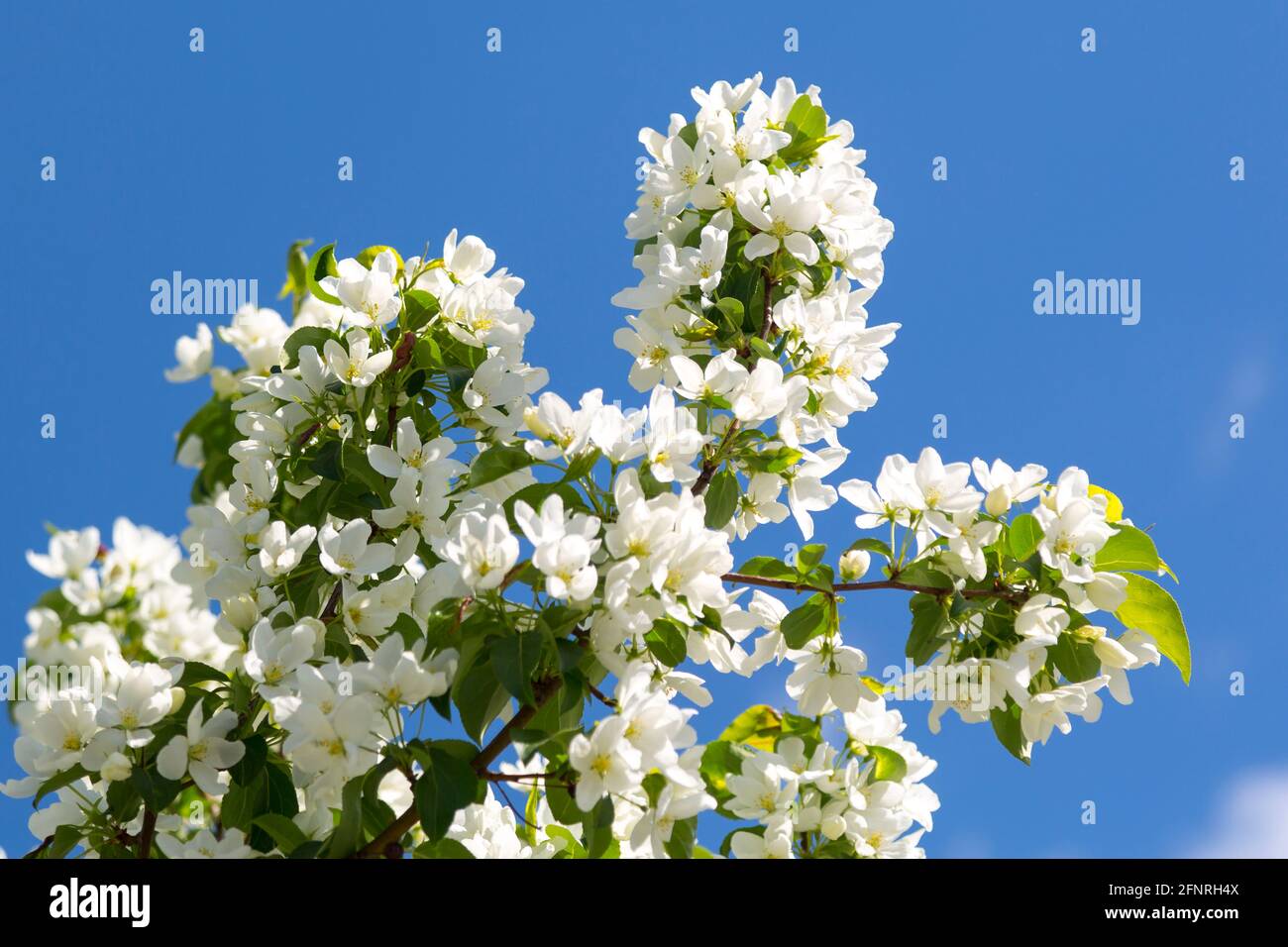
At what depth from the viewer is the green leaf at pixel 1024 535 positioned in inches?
78.1

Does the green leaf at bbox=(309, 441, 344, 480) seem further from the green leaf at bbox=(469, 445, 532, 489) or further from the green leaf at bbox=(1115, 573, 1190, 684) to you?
the green leaf at bbox=(1115, 573, 1190, 684)

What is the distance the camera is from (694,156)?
8.13 feet

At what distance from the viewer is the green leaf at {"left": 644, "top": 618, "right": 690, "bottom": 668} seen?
186 cm

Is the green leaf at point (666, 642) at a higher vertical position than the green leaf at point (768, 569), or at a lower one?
lower

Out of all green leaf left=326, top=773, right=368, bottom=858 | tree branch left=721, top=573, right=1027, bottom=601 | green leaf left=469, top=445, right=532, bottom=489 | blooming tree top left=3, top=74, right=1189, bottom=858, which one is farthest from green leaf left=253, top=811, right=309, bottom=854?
tree branch left=721, top=573, right=1027, bottom=601

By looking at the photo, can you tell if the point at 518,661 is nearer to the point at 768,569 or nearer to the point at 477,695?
the point at 477,695

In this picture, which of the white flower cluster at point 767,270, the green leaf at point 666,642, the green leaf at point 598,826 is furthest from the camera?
the white flower cluster at point 767,270

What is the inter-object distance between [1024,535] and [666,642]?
0.63 metres

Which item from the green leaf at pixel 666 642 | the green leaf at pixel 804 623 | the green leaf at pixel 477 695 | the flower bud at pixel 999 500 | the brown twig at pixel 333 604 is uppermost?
the flower bud at pixel 999 500

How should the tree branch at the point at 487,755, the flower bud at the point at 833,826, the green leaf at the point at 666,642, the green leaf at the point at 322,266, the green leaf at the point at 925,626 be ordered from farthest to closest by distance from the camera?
the green leaf at the point at 322,266 → the flower bud at the point at 833,826 → the green leaf at the point at 925,626 → the green leaf at the point at 666,642 → the tree branch at the point at 487,755

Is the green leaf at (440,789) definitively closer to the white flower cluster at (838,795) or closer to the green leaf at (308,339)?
the white flower cluster at (838,795)

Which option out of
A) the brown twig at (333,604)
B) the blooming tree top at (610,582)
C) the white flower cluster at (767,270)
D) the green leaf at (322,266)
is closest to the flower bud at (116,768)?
the blooming tree top at (610,582)
